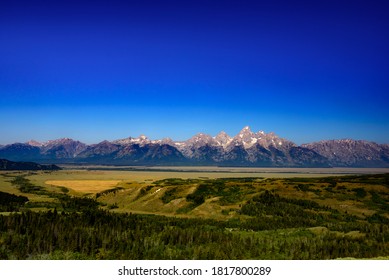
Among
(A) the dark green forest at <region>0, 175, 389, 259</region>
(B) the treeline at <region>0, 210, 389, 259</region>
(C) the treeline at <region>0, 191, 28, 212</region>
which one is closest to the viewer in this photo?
(B) the treeline at <region>0, 210, 389, 259</region>

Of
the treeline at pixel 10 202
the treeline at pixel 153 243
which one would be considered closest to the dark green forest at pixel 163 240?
the treeline at pixel 153 243

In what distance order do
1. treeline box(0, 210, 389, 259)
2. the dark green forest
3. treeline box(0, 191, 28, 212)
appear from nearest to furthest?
treeline box(0, 210, 389, 259), the dark green forest, treeline box(0, 191, 28, 212)

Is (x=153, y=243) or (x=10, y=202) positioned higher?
(x=10, y=202)

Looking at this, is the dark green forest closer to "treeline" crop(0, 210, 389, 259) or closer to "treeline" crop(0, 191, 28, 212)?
"treeline" crop(0, 210, 389, 259)

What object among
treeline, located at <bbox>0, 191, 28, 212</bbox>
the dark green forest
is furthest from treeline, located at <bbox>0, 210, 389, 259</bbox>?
treeline, located at <bbox>0, 191, 28, 212</bbox>

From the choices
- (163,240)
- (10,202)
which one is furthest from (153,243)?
(10,202)

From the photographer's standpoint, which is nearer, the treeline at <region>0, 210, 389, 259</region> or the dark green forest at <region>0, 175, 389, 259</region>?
the treeline at <region>0, 210, 389, 259</region>

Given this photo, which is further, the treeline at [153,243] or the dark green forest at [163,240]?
the dark green forest at [163,240]

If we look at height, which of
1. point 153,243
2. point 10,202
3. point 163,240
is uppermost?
point 10,202

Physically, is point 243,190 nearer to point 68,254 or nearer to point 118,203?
point 118,203

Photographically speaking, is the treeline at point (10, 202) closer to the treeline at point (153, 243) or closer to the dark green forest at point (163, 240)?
the dark green forest at point (163, 240)

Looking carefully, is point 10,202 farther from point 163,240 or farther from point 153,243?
point 153,243
